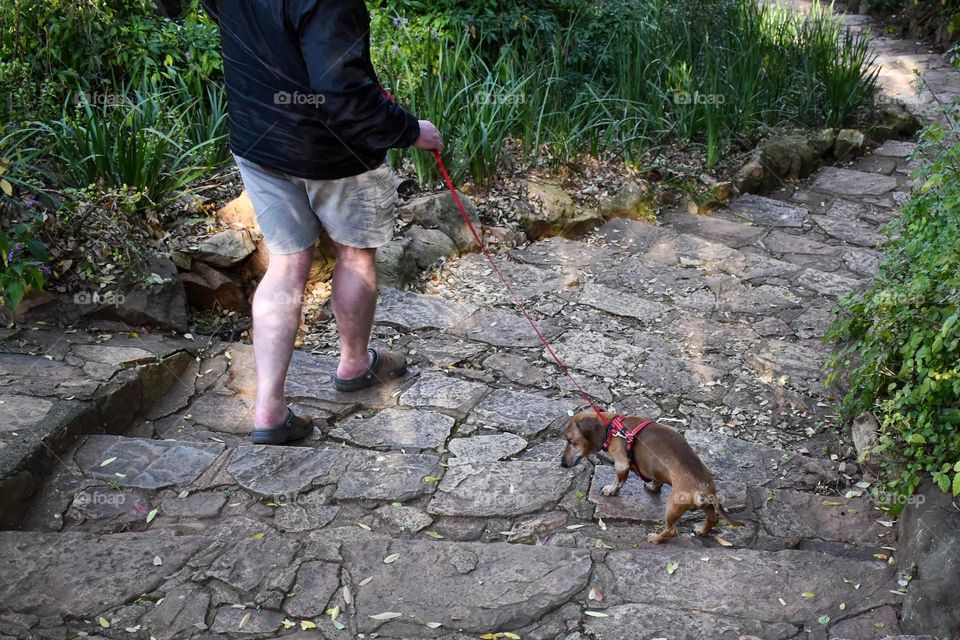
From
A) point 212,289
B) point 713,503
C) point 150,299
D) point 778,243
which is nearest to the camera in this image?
point 713,503

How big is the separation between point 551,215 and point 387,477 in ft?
9.30

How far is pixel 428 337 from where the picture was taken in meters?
4.09

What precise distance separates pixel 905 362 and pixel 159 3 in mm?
5141

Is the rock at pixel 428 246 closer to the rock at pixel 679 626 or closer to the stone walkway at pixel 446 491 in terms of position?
the stone walkway at pixel 446 491

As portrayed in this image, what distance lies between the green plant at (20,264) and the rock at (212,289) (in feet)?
2.04

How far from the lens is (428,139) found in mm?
2947

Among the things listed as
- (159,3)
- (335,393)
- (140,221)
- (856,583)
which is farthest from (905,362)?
(159,3)

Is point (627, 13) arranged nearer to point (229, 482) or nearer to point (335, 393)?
point (335, 393)

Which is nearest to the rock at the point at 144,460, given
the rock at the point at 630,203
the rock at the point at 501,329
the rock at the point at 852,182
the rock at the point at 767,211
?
the rock at the point at 501,329

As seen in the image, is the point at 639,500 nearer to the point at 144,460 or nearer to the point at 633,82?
the point at 144,460

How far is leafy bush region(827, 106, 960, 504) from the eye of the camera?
2.46 m

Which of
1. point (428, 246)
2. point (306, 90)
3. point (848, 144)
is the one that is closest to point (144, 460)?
point (306, 90)

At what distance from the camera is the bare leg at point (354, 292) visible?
10.4ft

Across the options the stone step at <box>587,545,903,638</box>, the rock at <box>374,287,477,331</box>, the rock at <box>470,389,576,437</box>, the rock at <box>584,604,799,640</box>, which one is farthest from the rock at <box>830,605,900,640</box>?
the rock at <box>374,287,477,331</box>
